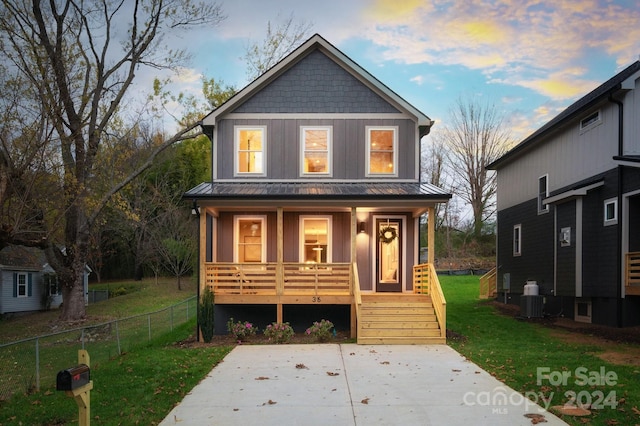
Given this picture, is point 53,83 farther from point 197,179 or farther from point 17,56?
point 197,179

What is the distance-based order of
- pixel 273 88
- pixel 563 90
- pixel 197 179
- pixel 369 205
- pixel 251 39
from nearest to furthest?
pixel 369 205, pixel 273 88, pixel 563 90, pixel 251 39, pixel 197 179

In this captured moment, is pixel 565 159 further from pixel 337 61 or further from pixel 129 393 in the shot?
pixel 129 393

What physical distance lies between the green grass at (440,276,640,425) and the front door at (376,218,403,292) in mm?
2143

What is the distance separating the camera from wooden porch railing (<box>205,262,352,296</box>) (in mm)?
14844

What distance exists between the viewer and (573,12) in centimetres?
1766

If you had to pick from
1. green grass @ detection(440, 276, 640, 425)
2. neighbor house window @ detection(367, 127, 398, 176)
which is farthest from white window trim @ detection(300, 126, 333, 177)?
green grass @ detection(440, 276, 640, 425)

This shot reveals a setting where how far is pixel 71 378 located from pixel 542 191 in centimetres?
1926

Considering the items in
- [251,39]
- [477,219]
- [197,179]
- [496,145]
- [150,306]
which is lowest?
[150,306]

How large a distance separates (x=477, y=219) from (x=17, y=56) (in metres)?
31.4

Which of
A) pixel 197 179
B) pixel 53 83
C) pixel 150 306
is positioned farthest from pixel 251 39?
pixel 53 83

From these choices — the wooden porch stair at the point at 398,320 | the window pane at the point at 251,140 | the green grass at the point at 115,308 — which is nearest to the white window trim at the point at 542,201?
the wooden porch stair at the point at 398,320

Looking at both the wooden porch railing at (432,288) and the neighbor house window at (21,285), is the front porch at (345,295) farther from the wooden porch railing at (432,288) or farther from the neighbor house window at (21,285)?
the neighbor house window at (21,285)

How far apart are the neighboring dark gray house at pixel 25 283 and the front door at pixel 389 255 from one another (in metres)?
19.0

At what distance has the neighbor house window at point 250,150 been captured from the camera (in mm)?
16922
